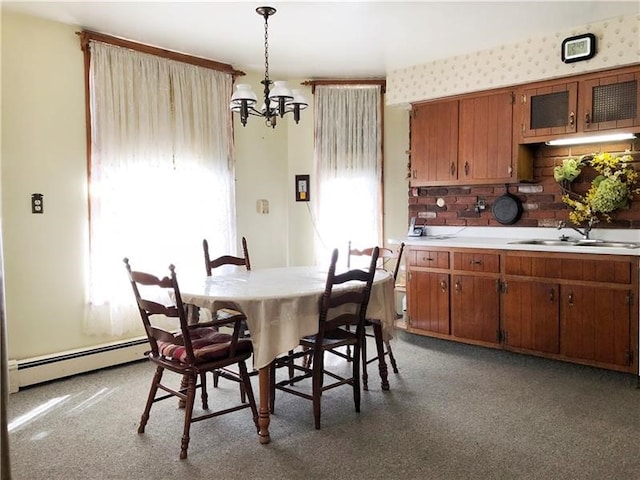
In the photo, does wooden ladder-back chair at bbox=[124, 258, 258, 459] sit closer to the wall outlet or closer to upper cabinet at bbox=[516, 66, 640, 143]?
the wall outlet

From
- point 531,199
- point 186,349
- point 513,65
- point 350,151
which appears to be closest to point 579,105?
point 513,65

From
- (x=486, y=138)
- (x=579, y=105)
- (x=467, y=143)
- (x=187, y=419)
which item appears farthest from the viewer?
(x=467, y=143)

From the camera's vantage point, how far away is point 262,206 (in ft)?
16.9

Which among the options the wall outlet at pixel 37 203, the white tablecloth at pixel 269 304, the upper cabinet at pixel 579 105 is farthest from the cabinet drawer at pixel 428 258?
the wall outlet at pixel 37 203

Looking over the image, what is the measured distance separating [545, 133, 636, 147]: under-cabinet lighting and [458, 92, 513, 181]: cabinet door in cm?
35

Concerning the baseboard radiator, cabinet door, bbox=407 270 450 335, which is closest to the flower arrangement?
cabinet door, bbox=407 270 450 335

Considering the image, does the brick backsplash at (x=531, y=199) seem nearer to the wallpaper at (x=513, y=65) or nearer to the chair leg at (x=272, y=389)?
the wallpaper at (x=513, y=65)

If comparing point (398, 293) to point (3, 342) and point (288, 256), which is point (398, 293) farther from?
point (3, 342)

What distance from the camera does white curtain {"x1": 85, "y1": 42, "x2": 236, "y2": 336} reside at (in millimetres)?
3908

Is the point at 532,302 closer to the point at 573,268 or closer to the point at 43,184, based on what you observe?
the point at 573,268

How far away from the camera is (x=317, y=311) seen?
9.36 feet

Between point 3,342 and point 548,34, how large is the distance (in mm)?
4024

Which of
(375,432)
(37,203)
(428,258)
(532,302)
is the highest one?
(37,203)

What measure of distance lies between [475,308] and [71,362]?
303 centimetres
